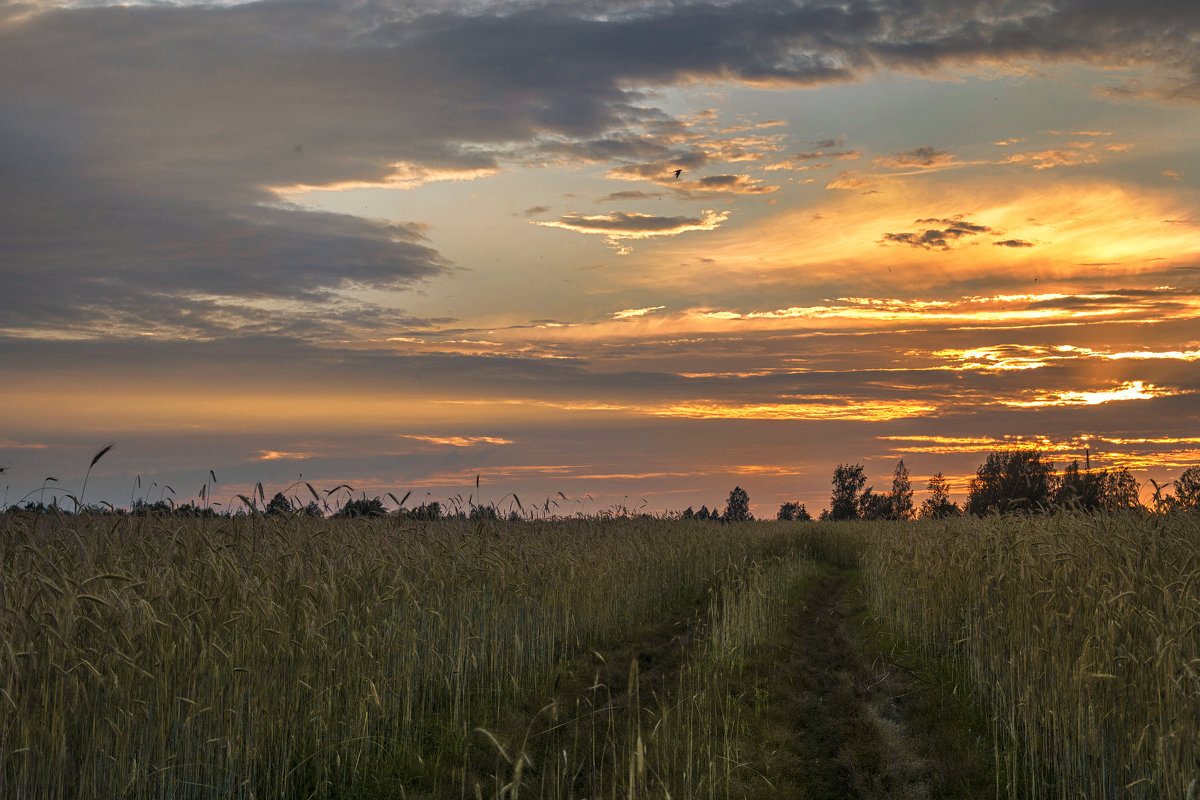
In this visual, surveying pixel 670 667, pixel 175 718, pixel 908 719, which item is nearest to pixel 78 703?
pixel 175 718

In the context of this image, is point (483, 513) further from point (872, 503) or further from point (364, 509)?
point (872, 503)

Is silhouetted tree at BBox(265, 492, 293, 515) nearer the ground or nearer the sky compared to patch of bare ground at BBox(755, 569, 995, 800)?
nearer the sky

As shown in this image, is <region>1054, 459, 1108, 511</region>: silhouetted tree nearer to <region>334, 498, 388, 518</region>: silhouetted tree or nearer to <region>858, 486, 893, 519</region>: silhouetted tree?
<region>334, 498, 388, 518</region>: silhouetted tree

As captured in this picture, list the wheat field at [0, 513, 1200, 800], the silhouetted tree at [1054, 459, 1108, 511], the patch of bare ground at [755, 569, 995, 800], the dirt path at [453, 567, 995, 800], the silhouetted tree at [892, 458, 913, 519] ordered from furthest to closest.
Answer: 1. the silhouetted tree at [892, 458, 913, 519]
2. the silhouetted tree at [1054, 459, 1108, 511]
3. the patch of bare ground at [755, 569, 995, 800]
4. the dirt path at [453, 567, 995, 800]
5. the wheat field at [0, 513, 1200, 800]

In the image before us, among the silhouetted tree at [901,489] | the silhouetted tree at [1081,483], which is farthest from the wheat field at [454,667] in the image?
the silhouetted tree at [901,489]

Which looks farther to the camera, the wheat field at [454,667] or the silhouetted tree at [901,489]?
the silhouetted tree at [901,489]

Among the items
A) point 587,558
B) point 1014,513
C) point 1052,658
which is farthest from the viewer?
point 1014,513

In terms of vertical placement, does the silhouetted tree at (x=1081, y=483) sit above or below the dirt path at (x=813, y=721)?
above

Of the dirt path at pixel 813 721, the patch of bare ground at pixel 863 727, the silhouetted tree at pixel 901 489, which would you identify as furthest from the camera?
the silhouetted tree at pixel 901 489

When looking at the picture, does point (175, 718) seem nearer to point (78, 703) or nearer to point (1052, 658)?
point (78, 703)

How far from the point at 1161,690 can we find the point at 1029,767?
212cm

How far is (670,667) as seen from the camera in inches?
500

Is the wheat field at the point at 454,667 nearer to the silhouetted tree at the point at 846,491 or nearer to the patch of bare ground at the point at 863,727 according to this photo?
the patch of bare ground at the point at 863,727

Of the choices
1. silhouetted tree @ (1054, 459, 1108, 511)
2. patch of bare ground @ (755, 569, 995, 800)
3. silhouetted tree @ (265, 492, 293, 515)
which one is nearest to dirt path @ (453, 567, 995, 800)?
patch of bare ground @ (755, 569, 995, 800)
